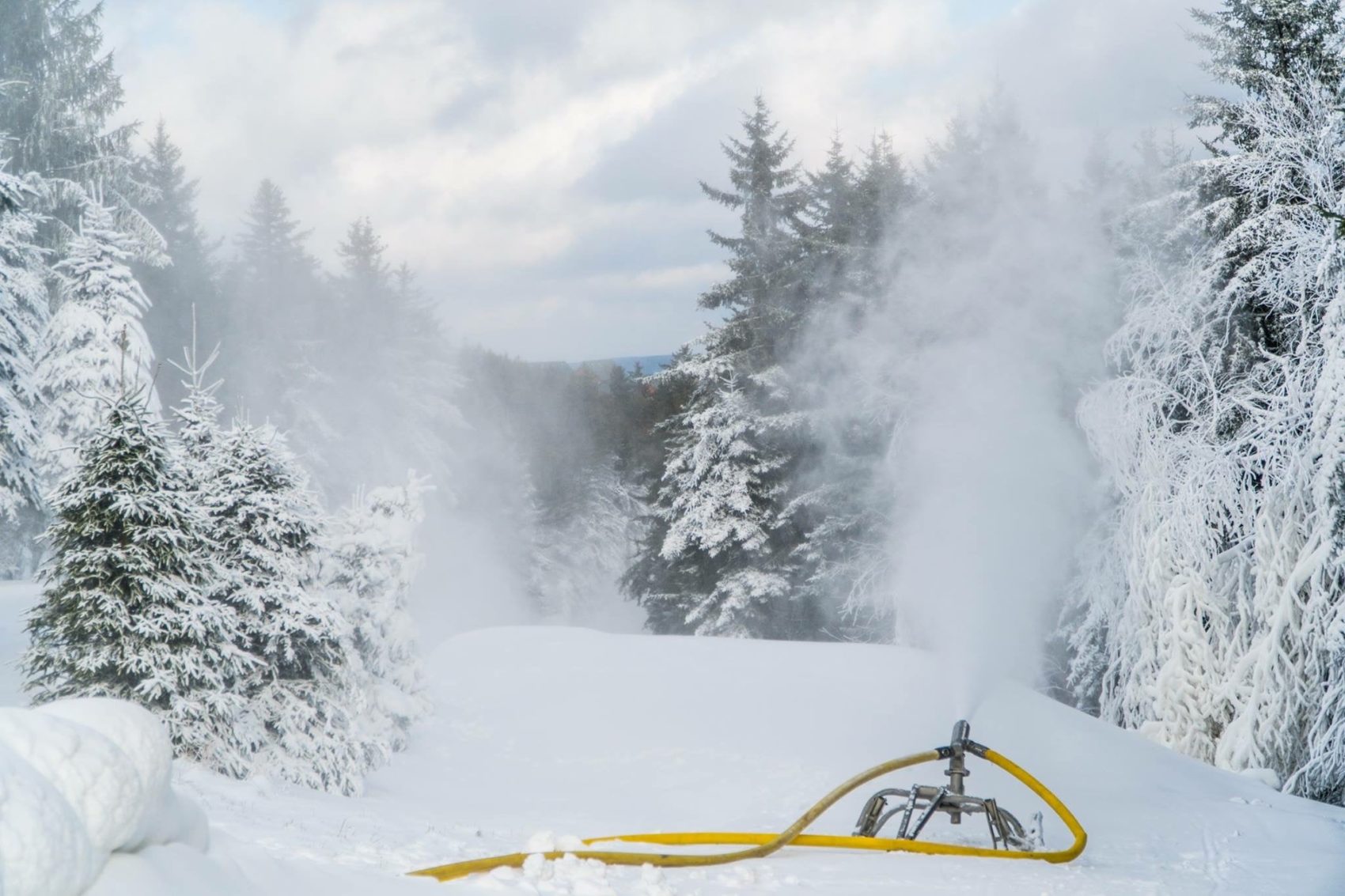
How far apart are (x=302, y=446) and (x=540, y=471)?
41.8 feet

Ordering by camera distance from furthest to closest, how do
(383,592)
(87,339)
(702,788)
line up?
(87,339) → (383,592) → (702,788)

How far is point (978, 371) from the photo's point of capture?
18.8m

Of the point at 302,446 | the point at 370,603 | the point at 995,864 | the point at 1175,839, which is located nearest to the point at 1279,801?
the point at 1175,839

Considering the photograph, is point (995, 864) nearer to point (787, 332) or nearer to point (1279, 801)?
point (1279, 801)

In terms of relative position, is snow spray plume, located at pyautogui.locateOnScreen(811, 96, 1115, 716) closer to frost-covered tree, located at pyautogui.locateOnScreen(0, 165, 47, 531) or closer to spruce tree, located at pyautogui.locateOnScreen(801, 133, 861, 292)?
spruce tree, located at pyautogui.locateOnScreen(801, 133, 861, 292)

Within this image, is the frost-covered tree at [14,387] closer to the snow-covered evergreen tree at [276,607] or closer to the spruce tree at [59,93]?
the snow-covered evergreen tree at [276,607]

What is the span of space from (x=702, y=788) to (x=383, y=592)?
3.84m

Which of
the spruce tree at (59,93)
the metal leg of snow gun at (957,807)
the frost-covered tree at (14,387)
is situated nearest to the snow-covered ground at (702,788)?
the metal leg of snow gun at (957,807)

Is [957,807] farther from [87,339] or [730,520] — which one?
[87,339]

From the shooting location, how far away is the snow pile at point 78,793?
8.75ft

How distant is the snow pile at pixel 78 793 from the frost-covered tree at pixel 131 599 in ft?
14.2

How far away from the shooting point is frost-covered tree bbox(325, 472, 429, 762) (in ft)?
36.1

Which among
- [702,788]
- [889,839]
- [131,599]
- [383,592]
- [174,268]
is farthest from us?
[174,268]

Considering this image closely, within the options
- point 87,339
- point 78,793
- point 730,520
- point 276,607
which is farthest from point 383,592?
point 730,520
